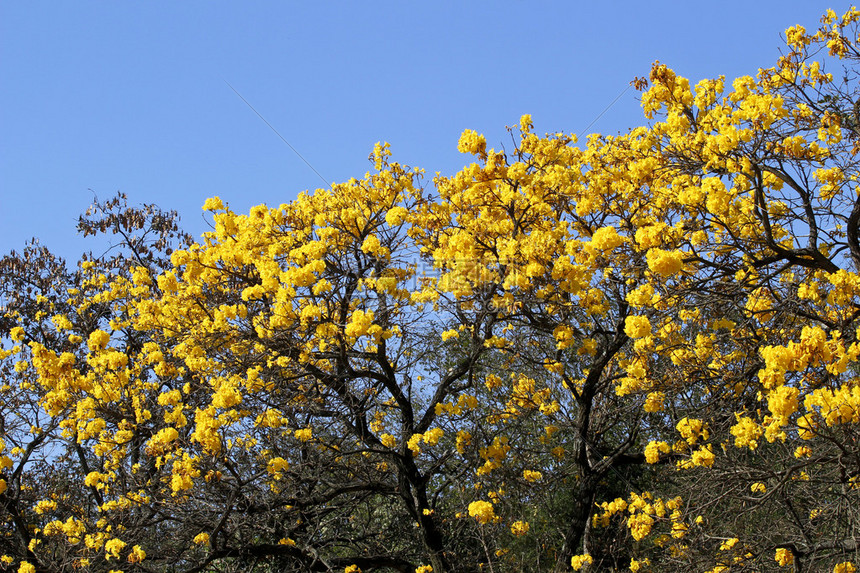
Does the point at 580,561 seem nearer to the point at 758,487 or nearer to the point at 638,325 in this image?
the point at 758,487

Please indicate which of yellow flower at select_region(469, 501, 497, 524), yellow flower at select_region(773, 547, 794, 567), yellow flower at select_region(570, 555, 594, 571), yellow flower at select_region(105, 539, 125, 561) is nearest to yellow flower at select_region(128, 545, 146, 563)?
yellow flower at select_region(105, 539, 125, 561)

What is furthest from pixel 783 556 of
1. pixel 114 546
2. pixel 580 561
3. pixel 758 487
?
pixel 114 546

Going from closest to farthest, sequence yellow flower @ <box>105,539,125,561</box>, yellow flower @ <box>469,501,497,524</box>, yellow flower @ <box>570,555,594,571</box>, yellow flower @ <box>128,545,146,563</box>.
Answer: yellow flower @ <box>128,545,146,563</box>
yellow flower @ <box>105,539,125,561</box>
yellow flower @ <box>469,501,497,524</box>
yellow flower @ <box>570,555,594,571</box>

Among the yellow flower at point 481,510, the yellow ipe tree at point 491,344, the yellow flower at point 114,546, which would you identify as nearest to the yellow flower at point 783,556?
the yellow ipe tree at point 491,344

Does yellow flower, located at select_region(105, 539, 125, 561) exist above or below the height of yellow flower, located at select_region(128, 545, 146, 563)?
above

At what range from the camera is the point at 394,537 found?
9.11 meters

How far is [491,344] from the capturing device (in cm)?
682

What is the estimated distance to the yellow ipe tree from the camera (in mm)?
5734

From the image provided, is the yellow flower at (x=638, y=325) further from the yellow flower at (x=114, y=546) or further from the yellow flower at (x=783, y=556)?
the yellow flower at (x=114, y=546)

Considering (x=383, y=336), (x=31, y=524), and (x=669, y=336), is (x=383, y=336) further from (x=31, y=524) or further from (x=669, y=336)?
(x=31, y=524)

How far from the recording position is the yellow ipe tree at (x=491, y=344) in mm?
5734

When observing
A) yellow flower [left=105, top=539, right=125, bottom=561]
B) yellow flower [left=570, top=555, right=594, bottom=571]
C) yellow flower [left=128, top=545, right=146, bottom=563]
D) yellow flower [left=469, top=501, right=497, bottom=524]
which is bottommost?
yellow flower [left=570, top=555, right=594, bottom=571]

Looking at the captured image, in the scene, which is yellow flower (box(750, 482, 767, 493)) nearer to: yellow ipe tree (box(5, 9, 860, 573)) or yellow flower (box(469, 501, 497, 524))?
yellow ipe tree (box(5, 9, 860, 573))

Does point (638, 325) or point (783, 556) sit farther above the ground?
point (638, 325)
